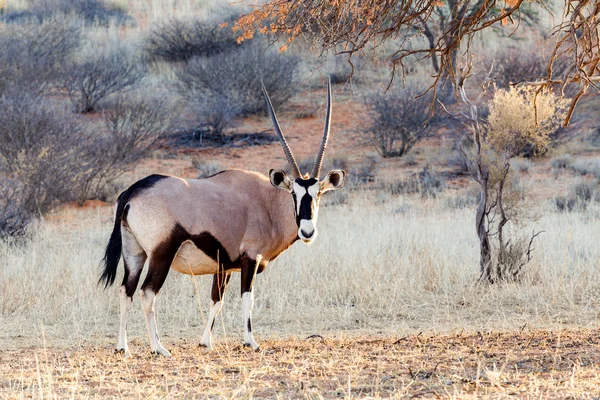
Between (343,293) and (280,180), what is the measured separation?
2796mm

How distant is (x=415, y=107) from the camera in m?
21.8

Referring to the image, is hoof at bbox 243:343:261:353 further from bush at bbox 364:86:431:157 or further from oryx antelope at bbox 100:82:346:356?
bush at bbox 364:86:431:157

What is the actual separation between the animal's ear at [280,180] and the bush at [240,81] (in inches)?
664

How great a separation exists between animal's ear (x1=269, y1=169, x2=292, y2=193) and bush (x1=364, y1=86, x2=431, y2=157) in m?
14.3

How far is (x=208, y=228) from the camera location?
703 centimetres

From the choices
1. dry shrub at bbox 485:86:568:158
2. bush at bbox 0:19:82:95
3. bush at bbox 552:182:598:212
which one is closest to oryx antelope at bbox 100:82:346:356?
dry shrub at bbox 485:86:568:158

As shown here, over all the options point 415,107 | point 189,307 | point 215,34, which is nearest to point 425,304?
point 189,307

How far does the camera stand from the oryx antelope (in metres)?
6.86

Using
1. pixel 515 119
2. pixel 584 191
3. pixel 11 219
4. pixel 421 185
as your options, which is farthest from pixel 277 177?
pixel 421 185

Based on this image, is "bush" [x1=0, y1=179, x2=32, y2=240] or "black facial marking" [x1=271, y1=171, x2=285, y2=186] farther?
"bush" [x1=0, y1=179, x2=32, y2=240]

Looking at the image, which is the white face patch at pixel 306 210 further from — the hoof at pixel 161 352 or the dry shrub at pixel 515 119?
the dry shrub at pixel 515 119

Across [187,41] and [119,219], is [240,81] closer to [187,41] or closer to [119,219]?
[187,41]

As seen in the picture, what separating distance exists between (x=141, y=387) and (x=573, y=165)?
15048mm

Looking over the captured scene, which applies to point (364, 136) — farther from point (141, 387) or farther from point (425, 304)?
point (141, 387)
